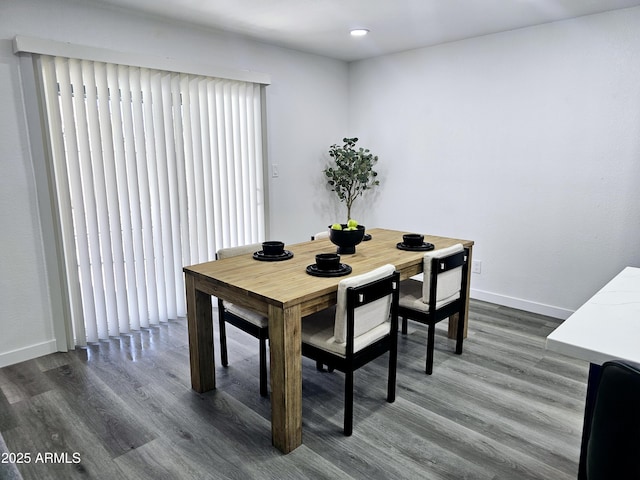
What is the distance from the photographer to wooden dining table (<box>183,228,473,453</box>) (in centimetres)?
192

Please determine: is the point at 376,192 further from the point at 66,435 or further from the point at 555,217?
the point at 66,435

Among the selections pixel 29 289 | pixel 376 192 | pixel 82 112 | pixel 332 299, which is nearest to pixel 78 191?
pixel 82 112

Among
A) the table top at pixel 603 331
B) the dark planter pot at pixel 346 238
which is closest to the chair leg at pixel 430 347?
the dark planter pot at pixel 346 238

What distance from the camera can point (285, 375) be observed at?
1.93 meters

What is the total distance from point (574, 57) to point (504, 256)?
5.67ft

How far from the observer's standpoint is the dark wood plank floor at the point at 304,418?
6.23 ft

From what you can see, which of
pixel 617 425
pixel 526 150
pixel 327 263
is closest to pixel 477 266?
pixel 526 150

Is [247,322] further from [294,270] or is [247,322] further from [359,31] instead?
[359,31]

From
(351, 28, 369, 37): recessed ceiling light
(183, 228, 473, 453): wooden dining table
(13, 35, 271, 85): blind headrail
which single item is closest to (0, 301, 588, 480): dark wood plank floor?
(183, 228, 473, 453): wooden dining table

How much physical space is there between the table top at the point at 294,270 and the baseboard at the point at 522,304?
1185 millimetres

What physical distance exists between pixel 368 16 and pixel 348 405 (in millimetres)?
2773

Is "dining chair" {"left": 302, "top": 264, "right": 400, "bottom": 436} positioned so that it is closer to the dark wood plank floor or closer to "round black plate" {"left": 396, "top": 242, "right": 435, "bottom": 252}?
the dark wood plank floor

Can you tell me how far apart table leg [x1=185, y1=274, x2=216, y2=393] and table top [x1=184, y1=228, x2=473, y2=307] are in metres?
0.14

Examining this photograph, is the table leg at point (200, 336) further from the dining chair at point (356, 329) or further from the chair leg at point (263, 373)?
the dining chair at point (356, 329)
